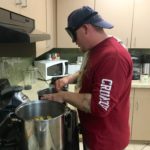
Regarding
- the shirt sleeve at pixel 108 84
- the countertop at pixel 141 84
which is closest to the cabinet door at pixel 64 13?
the countertop at pixel 141 84

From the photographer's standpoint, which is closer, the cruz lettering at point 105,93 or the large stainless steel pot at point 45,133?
the large stainless steel pot at point 45,133

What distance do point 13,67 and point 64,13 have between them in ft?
3.33

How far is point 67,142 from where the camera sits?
118 cm

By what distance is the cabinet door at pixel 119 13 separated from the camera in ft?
9.47

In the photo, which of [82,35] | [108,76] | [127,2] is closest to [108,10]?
[127,2]

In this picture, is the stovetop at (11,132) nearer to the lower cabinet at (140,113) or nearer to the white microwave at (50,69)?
the white microwave at (50,69)

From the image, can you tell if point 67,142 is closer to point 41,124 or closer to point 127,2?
point 41,124

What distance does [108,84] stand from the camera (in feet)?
3.82

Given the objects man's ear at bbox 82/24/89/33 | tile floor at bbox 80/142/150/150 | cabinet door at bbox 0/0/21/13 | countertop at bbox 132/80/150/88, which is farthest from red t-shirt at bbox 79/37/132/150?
tile floor at bbox 80/142/150/150

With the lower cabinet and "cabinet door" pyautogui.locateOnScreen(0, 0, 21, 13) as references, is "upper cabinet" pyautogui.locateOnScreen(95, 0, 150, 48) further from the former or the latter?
"cabinet door" pyautogui.locateOnScreen(0, 0, 21, 13)

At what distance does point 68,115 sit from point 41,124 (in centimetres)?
25

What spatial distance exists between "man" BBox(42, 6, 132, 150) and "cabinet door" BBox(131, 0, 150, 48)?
169 centimetres

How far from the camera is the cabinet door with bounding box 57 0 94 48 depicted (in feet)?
9.64

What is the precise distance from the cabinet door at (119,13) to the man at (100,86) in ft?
5.33
